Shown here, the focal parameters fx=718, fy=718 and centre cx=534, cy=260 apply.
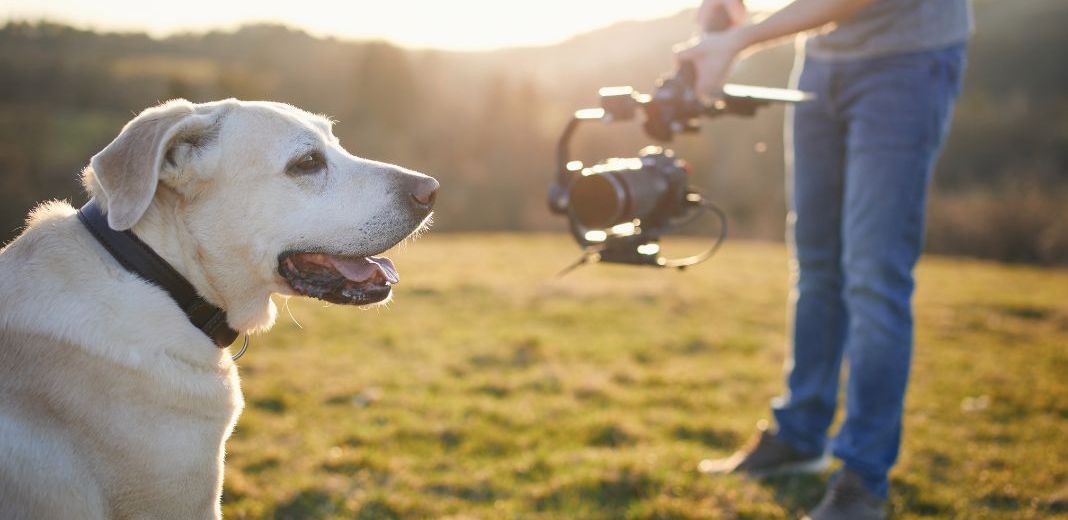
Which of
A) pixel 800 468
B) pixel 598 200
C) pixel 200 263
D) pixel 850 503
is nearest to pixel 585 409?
pixel 800 468

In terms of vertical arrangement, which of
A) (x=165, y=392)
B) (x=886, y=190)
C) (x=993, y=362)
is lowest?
(x=993, y=362)

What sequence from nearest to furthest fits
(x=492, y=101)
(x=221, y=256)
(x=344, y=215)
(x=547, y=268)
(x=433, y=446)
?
(x=221, y=256) < (x=344, y=215) < (x=433, y=446) < (x=547, y=268) < (x=492, y=101)

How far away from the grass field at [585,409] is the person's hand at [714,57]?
1.62 metres

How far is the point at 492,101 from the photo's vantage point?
45062 mm

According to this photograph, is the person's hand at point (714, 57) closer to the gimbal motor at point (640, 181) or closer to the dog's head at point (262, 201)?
the gimbal motor at point (640, 181)

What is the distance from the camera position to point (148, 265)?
2.38m

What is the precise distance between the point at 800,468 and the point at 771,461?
18cm

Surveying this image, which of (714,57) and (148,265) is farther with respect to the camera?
(714,57)

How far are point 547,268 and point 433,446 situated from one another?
9399 mm

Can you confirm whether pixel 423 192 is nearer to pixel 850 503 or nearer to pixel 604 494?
pixel 604 494

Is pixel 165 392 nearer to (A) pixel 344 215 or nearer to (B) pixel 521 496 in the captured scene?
(A) pixel 344 215

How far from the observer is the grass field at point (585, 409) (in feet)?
11.9

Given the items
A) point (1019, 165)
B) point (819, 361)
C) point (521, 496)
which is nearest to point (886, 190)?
point (819, 361)

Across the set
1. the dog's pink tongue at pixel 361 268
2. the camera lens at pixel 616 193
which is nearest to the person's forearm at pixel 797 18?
the camera lens at pixel 616 193
